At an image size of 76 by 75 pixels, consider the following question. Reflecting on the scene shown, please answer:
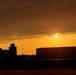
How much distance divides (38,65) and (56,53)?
614 cm

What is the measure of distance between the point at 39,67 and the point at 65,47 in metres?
7.34

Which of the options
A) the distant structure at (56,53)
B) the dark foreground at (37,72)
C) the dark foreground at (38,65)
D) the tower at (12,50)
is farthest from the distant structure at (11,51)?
the dark foreground at (37,72)

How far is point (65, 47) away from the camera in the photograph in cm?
3294

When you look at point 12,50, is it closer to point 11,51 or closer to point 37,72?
point 11,51

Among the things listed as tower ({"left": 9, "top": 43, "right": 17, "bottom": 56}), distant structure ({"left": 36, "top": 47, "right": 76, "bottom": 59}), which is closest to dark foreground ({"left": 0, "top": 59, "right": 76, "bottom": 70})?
tower ({"left": 9, "top": 43, "right": 17, "bottom": 56})

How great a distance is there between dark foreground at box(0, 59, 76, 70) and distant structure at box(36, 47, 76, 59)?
4053 millimetres

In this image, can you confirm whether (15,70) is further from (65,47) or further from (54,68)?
(65,47)

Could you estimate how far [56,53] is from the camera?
106 feet

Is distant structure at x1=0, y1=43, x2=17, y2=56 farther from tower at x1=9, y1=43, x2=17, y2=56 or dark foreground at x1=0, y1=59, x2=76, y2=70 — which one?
dark foreground at x1=0, y1=59, x2=76, y2=70

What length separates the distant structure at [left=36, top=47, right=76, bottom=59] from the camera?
31.4 metres

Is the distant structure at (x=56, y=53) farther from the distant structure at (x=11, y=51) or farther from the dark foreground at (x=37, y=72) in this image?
the dark foreground at (x=37, y=72)

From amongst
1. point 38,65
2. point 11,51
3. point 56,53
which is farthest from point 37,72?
point 56,53

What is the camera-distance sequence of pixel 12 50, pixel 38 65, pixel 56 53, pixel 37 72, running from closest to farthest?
pixel 37 72 → pixel 38 65 → pixel 12 50 → pixel 56 53

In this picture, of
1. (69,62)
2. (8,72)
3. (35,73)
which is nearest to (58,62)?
(69,62)
